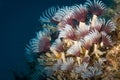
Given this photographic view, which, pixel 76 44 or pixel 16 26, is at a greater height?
pixel 16 26

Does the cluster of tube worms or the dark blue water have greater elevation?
the dark blue water

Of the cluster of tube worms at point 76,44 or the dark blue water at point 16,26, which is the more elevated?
the dark blue water at point 16,26

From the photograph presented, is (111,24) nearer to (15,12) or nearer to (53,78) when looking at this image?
(53,78)

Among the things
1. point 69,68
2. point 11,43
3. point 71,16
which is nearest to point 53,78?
point 69,68

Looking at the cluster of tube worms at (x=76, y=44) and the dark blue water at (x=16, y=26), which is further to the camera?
the dark blue water at (x=16, y=26)
